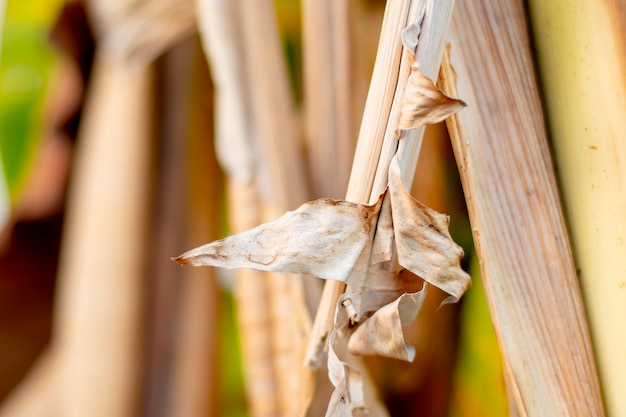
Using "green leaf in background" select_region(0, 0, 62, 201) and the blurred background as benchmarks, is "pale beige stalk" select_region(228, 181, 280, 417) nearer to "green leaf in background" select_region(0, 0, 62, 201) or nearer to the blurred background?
the blurred background

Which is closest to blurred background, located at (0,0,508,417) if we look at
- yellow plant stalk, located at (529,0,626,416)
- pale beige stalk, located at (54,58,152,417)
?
pale beige stalk, located at (54,58,152,417)

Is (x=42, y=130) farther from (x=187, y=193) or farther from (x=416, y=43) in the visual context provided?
(x=416, y=43)

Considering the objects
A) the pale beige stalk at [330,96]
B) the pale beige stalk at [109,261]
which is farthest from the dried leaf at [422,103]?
the pale beige stalk at [109,261]

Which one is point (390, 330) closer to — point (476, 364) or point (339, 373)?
point (339, 373)

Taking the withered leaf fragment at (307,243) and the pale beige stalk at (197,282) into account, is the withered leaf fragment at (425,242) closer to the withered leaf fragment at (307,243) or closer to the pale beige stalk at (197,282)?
the withered leaf fragment at (307,243)

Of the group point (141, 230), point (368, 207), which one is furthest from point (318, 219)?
point (141, 230)
